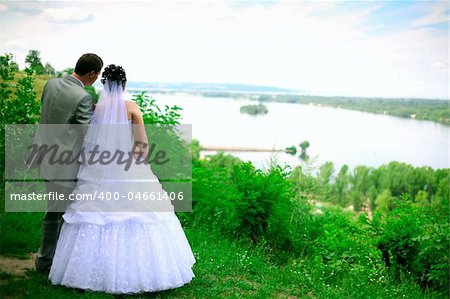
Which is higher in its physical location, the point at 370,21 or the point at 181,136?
the point at 370,21

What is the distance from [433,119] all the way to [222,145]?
20476mm

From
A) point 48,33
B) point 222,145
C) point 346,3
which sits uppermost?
point 346,3

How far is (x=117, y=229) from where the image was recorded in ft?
12.7

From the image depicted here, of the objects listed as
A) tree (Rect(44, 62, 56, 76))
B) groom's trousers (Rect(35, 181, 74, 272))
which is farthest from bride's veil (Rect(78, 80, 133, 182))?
tree (Rect(44, 62, 56, 76))

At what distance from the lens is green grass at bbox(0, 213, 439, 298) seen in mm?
4074

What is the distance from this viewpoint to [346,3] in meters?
27.9

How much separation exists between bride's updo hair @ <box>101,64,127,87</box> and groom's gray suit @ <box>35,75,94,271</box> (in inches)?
9.6

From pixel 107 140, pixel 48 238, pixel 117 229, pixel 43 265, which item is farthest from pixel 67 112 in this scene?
pixel 43 265

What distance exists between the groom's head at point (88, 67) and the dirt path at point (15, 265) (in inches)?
82.6

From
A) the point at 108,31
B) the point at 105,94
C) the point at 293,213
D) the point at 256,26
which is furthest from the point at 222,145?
the point at 105,94

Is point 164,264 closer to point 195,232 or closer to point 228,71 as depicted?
Result: point 195,232

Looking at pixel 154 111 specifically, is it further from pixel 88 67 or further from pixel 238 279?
pixel 238 279

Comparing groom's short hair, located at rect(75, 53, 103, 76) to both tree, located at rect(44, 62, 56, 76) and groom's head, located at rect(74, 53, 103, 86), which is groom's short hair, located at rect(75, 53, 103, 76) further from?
tree, located at rect(44, 62, 56, 76)

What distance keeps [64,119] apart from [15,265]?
1.84 m
